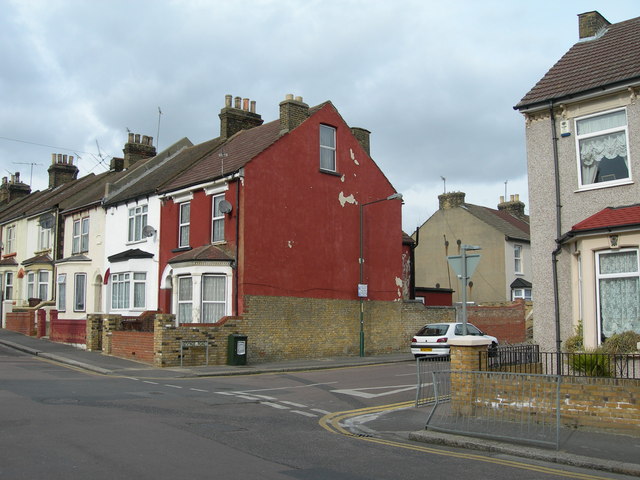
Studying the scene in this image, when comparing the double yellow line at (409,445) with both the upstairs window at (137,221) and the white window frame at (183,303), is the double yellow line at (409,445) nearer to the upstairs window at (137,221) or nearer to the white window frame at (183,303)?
the white window frame at (183,303)

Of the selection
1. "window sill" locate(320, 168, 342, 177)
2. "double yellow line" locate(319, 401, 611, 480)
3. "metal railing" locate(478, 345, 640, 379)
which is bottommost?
"double yellow line" locate(319, 401, 611, 480)

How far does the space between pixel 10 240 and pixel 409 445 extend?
38689 mm

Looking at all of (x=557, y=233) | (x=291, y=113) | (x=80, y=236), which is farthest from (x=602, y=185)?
(x=80, y=236)

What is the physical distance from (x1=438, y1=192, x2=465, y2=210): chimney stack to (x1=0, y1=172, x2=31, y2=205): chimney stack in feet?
109

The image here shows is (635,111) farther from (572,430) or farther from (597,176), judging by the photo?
(572,430)

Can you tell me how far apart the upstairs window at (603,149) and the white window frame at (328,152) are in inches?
524

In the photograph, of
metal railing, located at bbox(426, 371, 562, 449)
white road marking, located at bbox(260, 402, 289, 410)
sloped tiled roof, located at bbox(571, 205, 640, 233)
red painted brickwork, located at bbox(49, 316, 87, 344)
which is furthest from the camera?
red painted brickwork, located at bbox(49, 316, 87, 344)

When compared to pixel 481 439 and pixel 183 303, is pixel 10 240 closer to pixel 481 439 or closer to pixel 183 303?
pixel 183 303

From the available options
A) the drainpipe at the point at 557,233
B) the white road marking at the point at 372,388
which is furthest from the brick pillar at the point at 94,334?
the drainpipe at the point at 557,233

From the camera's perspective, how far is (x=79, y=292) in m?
31.5

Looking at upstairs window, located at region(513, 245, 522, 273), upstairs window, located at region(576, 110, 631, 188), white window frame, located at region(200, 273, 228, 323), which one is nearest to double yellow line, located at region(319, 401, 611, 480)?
upstairs window, located at region(576, 110, 631, 188)

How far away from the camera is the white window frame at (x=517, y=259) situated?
39.4 m

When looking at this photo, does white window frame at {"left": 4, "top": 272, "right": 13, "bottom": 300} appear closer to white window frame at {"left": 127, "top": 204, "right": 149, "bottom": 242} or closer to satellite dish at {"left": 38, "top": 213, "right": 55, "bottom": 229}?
satellite dish at {"left": 38, "top": 213, "right": 55, "bottom": 229}

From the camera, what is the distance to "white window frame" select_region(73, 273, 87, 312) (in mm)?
31359
